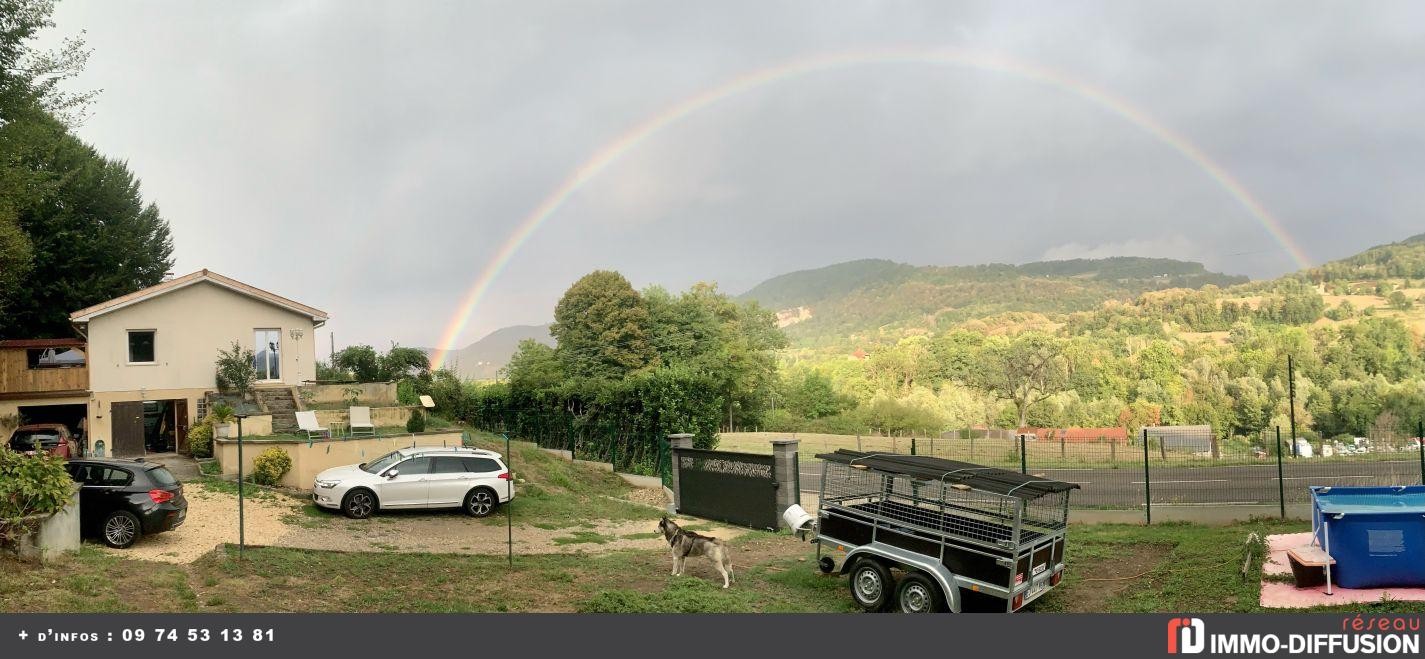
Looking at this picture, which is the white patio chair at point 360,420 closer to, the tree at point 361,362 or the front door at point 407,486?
the front door at point 407,486

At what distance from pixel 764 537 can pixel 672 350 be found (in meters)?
45.0

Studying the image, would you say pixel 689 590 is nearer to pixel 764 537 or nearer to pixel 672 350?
pixel 764 537

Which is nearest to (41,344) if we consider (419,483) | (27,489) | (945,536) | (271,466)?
(271,466)

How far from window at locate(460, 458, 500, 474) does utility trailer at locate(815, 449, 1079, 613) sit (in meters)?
8.88

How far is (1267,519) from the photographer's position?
58.3 ft

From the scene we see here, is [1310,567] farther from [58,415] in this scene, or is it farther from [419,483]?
[58,415]

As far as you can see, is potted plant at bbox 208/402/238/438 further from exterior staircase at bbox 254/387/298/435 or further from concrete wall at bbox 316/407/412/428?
concrete wall at bbox 316/407/412/428

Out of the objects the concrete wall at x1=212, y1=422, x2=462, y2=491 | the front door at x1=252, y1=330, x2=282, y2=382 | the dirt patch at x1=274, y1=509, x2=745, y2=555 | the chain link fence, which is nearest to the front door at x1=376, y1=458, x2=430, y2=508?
the dirt patch at x1=274, y1=509, x2=745, y2=555

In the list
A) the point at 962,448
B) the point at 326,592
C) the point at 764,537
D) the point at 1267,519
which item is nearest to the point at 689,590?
the point at 326,592

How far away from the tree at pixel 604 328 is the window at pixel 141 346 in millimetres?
30689

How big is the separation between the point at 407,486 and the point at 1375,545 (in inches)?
616

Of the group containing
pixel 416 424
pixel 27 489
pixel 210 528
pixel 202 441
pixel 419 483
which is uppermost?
Answer: pixel 27 489

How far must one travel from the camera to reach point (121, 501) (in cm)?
1295

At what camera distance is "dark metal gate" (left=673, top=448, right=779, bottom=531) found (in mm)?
17953
